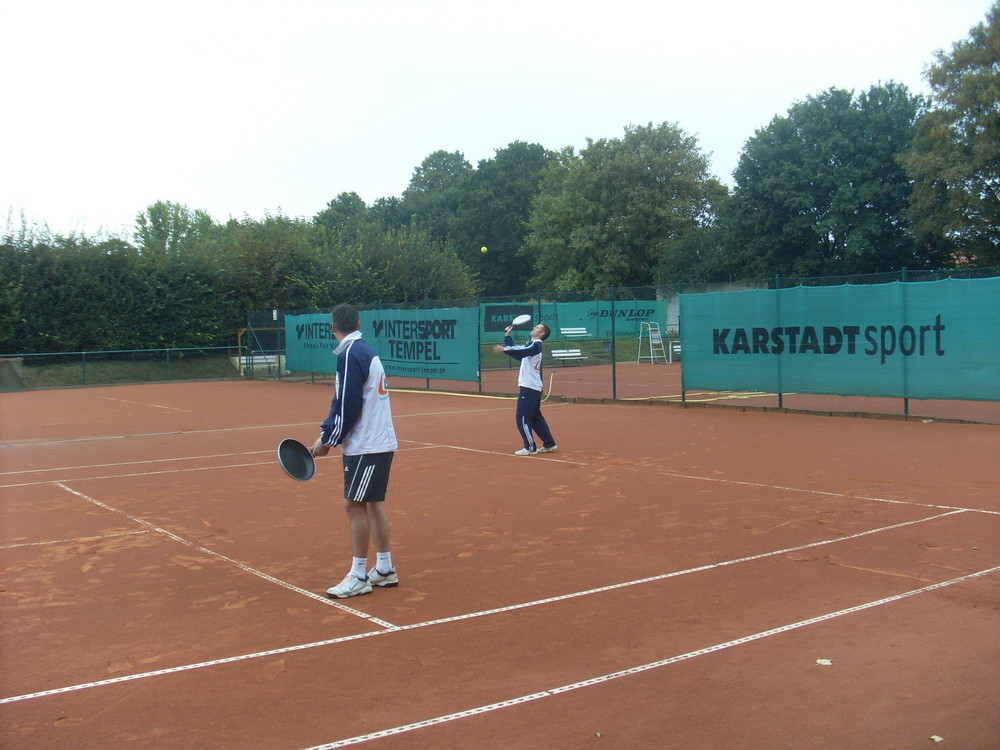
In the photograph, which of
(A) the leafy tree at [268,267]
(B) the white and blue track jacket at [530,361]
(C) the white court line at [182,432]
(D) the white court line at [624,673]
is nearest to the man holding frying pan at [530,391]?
(B) the white and blue track jacket at [530,361]

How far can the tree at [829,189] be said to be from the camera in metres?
44.8

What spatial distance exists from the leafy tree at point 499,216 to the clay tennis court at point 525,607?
64432 millimetres

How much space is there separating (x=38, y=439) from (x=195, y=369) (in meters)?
19.3

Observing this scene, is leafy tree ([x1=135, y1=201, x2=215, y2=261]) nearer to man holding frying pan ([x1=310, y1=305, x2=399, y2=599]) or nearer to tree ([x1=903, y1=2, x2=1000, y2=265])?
tree ([x1=903, y1=2, x2=1000, y2=265])

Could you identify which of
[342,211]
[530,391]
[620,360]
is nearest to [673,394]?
[530,391]

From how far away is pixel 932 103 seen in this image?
39.4 meters

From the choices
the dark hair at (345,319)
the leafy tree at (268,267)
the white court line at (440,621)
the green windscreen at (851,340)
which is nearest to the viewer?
the white court line at (440,621)

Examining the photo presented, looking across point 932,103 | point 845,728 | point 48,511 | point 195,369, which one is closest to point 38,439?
point 48,511

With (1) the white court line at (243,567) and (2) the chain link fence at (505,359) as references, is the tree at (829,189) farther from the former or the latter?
(1) the white court line at (243,567)

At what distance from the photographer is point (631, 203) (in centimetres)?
5628

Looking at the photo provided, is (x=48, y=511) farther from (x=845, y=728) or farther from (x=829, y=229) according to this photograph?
(x=829, y=229)

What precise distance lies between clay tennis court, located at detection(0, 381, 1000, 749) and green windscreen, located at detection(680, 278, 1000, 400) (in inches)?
119

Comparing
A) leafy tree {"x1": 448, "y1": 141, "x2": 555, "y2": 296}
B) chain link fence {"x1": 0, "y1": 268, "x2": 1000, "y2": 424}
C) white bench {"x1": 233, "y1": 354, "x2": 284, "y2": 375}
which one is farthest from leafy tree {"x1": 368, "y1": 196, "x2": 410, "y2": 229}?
white bench {"x1": 233, "y1": 354, "x2": 284, "y2": 375}

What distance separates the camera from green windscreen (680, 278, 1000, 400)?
14.2 meters
